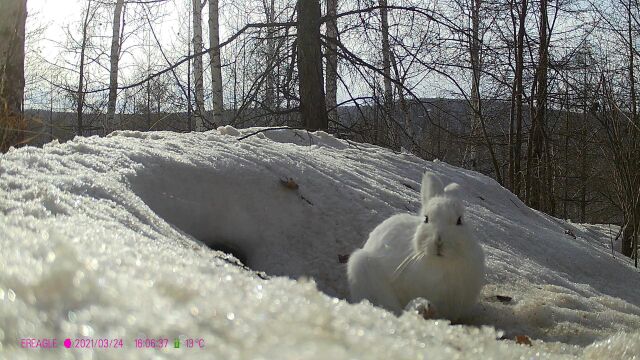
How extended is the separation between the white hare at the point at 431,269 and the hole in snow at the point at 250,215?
0.35 m

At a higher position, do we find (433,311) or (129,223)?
(129,223)

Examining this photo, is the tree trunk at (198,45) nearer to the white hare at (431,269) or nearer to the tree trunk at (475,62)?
the tree trunk at (475,62)

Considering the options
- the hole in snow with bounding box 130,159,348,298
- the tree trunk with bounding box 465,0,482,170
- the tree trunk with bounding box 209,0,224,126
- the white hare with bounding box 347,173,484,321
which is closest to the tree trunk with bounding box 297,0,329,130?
the tree trunk with bounding box 465,0,482,170

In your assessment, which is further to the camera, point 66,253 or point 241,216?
point 241,216

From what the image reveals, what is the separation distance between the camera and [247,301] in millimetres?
915

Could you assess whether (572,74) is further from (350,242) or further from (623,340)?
(623,340)

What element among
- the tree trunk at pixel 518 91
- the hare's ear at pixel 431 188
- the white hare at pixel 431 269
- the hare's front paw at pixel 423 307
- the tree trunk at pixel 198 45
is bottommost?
the hare's front paw at pixel 423 307

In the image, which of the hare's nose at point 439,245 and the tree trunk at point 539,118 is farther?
the tree trunk at point 539,118

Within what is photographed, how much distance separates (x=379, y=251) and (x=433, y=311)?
0.50 meters

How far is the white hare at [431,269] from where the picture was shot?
306cm

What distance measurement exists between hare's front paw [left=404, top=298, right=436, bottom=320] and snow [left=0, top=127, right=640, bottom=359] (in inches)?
13.2

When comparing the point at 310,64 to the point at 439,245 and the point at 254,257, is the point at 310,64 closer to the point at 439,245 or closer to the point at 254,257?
the point at 254,257

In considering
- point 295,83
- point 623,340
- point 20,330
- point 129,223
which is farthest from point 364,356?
point 295,83

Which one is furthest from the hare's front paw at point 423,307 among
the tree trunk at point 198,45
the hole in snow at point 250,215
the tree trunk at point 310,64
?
the tree trunk at point 198,45
